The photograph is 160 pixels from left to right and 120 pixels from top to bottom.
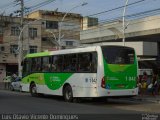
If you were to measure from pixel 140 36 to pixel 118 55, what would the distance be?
666 inches

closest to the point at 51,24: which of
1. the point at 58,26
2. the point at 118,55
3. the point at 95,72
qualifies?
the point at 58,26

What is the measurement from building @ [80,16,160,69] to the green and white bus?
9305mm

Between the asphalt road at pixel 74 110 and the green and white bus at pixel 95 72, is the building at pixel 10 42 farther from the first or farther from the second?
the green and white bus at pixel 95 72

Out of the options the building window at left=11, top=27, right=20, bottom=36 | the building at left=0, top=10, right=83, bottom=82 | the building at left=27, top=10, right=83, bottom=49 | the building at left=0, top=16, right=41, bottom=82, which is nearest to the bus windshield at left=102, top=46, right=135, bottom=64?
the building at left=0, top=10, right=83, bottom=82

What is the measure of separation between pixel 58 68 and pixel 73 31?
199 feet

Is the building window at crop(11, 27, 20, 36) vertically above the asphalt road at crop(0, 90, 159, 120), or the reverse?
the building window at crop(11, 27, 20, 36)

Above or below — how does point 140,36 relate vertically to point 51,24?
below

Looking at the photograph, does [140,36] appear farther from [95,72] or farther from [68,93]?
[95,72]

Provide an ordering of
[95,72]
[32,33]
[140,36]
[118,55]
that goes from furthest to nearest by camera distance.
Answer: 1. [32,33]
2. [140,36]
3. [118,55]
4. [95,72]

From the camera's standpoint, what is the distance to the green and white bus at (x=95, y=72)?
23.5 metres

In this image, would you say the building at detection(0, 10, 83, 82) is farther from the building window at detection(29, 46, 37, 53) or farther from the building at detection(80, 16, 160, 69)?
the building at detection(80, 16, 160, 69)

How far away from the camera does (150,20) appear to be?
1522 inches

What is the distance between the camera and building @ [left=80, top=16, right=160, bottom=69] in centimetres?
3841

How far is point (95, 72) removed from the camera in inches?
929
